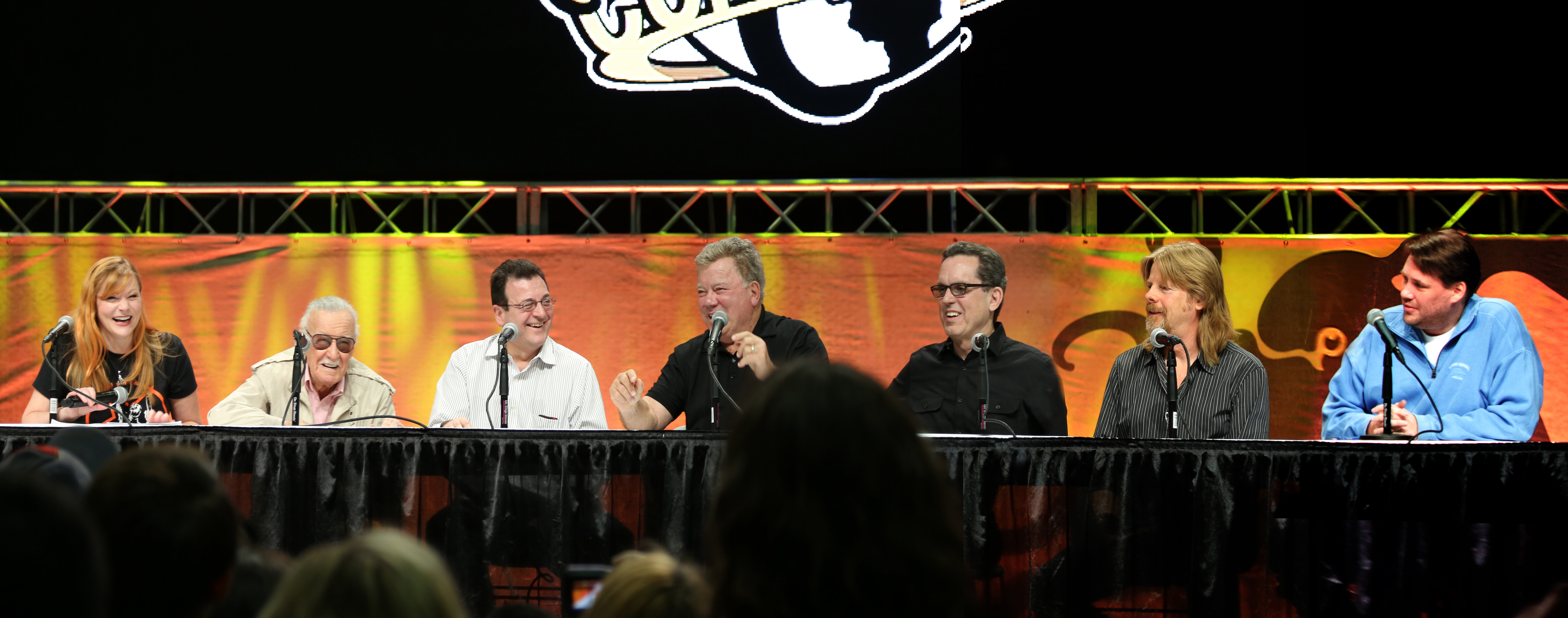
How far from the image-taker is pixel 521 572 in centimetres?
337

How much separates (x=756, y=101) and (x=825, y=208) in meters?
0.81

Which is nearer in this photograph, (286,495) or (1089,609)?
(1089,609)

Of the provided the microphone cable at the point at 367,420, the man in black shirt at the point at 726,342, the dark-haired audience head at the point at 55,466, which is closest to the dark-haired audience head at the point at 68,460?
the dark-haired audience head at the point at 55,466

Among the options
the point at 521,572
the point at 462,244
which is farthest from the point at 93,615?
the point at 462,244

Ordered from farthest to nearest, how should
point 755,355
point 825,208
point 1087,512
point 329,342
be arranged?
point 825,208, point 329,342, point 755,355, point 1087,512

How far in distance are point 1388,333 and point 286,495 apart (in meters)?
3.51

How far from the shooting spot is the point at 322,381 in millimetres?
4727

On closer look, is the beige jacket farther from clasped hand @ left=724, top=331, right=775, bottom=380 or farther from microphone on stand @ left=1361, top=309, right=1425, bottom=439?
microphone on stand @ left=1361, top=309, right=1425, bottom=439

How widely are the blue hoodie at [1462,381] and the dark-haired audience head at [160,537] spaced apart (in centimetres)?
352

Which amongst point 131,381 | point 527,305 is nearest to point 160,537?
point 527,305

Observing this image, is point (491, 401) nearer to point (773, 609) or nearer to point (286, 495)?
point (286, 495)

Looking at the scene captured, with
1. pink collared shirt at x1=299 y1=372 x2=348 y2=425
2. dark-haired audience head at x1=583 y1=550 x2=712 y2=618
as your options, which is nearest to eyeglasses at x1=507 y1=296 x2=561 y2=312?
pink collared shirt at x1=299 y1=372 x2=348 y2=425

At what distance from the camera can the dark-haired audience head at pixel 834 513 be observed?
118cm

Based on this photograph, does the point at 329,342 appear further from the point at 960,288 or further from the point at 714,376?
the point at 960,288
